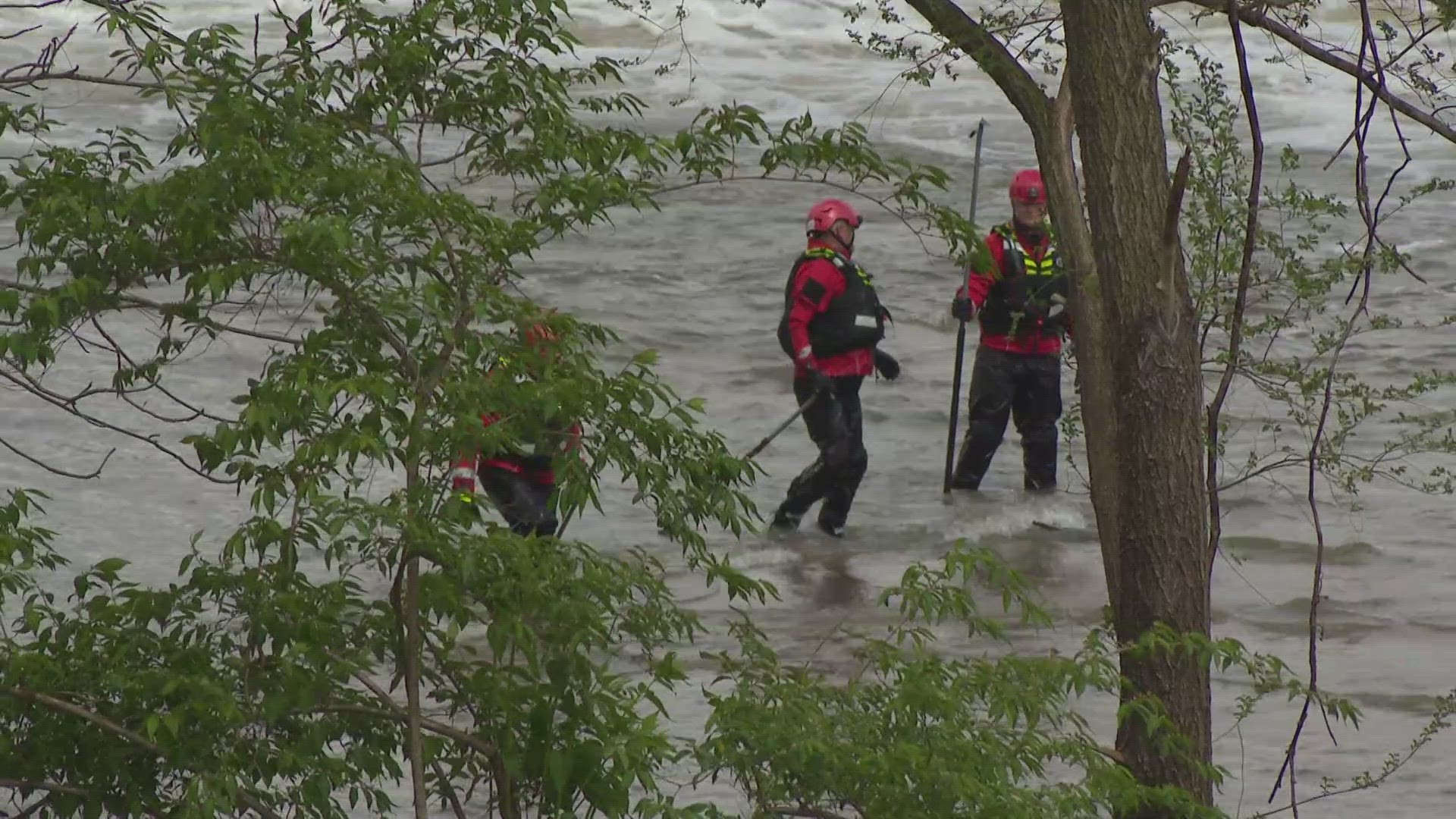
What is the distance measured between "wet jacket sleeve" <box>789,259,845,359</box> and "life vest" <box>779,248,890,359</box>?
22 mm

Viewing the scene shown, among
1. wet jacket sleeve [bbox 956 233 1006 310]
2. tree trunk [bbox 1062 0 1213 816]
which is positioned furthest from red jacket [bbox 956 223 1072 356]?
tree trunk [bbox 1062 0 1213 816]

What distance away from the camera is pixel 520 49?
515 centimetres

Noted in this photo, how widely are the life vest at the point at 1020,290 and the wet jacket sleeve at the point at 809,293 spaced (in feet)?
3.37

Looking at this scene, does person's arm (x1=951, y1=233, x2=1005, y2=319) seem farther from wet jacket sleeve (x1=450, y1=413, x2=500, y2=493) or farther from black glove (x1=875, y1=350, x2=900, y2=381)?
wet jacket sleeve (x1=450, y1=413, x2=500, y2=493)

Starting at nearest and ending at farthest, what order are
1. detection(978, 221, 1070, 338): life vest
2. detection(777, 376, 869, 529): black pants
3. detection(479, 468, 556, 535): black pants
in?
1. detection(479, 468, 556, 535): black pants
2. detection(777, 376, 869, 529): black pants
3. detection(978, 221, 1070, 338): life vest

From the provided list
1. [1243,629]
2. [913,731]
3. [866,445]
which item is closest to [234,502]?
[866,445]

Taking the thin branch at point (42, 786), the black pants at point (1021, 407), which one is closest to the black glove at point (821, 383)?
the black pants at point (1021, 407)

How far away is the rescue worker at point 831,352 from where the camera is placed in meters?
10.4

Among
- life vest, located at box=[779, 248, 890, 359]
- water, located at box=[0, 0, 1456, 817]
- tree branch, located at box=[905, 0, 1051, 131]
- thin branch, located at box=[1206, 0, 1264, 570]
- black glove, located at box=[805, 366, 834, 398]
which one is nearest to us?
thin branch, located at box=[1206, 0, 1264, 570]

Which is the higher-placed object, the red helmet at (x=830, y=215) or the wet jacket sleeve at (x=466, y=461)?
the red helmet at (x=830, y=215)

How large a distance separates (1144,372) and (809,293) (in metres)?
4.25

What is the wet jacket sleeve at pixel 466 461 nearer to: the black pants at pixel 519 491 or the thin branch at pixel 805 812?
the thin branch at pixel 805 812

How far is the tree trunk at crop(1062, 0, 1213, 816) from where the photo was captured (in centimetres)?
613

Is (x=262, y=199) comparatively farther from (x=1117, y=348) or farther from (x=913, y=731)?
(x=1117, y=348)
